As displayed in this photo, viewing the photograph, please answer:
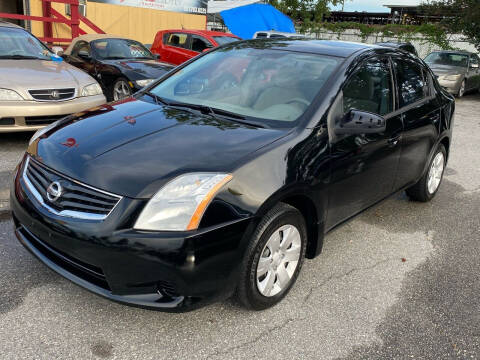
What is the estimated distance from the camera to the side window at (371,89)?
3393mm

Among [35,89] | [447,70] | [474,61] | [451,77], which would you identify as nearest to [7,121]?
[35,89]

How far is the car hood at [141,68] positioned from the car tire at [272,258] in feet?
18.9

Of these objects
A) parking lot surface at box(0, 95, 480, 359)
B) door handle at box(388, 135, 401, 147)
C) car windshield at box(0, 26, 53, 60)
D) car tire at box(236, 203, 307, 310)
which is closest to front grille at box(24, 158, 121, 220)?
parking lot surface at box(0, 95, 480, 359)

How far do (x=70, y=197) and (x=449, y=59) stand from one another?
632 inches

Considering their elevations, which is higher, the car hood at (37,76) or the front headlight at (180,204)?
the car hood at (37,76)

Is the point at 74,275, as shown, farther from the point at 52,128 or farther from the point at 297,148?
the point at 297,148

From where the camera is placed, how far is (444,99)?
4934 mm

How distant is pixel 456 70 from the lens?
48.7 feet

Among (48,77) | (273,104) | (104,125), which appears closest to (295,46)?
(273,104)

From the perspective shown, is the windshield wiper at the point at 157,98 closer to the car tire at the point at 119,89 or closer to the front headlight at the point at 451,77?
the car tire at the point at 119,89

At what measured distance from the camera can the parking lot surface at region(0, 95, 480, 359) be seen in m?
2.51

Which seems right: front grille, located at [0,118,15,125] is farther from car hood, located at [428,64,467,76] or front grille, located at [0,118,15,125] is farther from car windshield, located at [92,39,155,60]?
car hood, located at [428,64,467,76]

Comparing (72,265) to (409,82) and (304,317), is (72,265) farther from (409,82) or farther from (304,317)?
(409,82)

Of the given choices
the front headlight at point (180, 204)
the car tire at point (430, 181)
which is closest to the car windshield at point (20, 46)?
the front headlight at point (180, 204)
